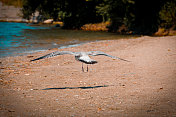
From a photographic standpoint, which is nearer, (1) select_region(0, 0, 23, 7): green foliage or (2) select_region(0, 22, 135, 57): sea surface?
(2) select_region(0, 22, 135, 57): sea surface

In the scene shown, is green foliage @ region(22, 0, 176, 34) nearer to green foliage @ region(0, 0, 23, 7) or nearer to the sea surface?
the sea surface

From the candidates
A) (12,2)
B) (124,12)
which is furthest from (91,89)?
(12,2)

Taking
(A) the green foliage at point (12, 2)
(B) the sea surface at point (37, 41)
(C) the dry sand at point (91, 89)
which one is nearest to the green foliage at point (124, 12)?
(B) the sea surface at point (37, 41)

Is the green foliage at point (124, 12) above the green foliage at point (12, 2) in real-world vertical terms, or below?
below

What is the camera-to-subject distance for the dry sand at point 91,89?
4.79 m

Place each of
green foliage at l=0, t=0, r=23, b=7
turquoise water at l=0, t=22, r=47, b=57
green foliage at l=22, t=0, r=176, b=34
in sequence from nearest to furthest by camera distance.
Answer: turquoise water at l=0, t=22, r=47, b=57 < green foliage at l=22, t=0, r=176, b=34 < green foliage at l=0, t=0, r=23, b=7

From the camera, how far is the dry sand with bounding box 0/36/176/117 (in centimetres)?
479

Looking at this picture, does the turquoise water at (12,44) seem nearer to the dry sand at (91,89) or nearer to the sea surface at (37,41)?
the sea surface at (37,41)

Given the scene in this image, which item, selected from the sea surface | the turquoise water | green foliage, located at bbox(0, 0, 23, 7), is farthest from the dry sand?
green foliage, located at bbox(0, 0, 23, 7)

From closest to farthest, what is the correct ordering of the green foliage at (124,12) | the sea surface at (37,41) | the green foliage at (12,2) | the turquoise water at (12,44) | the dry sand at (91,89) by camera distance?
the dry sand at (91,89) < the turquoise water at (12,44) < the sea surface at (37,41) < the green foliage at (124,12) < the green foliage at (12,2)

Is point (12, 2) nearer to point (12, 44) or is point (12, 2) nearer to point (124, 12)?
point (124, 12)

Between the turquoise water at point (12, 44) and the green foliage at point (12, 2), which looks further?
the green foliage at point (12, 2)

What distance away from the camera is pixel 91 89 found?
21.8 ft

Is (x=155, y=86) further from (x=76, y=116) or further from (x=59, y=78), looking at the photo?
(x=59, y=78)
